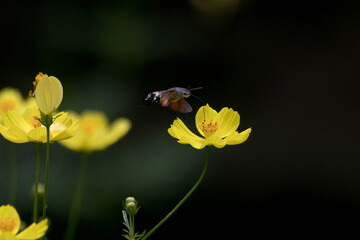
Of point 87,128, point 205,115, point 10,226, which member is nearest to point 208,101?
point 87,128

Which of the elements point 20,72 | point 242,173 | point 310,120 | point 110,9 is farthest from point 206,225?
point 20,72

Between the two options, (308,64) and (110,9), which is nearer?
(110,9)

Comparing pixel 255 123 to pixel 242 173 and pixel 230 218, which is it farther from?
pixel 230 218

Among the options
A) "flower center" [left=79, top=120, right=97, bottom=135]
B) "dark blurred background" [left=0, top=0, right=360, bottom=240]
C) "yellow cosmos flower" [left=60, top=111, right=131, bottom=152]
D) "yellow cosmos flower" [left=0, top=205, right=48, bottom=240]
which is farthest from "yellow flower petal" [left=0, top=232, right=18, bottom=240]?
"dark blurred background" [left=0, top=0, right=360, bottom=240]

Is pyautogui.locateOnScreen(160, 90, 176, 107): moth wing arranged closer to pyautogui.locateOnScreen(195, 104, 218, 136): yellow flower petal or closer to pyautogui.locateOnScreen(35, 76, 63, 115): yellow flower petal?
pyautogui.locateOnScreen(195, 104, 218, 136): yellow flower petal

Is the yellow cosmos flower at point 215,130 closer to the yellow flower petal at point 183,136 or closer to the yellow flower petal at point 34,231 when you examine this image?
the yellow flower petal at point 183,136

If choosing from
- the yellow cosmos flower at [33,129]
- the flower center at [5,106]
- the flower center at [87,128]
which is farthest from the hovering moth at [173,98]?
the flower center at [87,128]

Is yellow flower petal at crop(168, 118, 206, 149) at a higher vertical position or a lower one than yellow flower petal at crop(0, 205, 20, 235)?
higher
